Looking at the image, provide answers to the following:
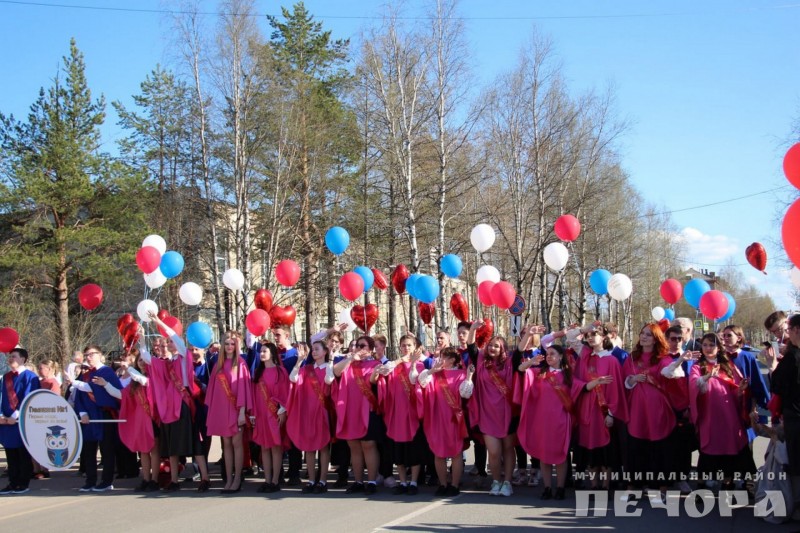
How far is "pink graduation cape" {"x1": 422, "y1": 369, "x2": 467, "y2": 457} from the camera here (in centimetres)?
891

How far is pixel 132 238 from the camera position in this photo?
2744cm

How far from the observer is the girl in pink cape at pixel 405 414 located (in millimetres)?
9141

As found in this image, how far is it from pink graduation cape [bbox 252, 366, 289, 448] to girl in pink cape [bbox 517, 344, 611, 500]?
287cm

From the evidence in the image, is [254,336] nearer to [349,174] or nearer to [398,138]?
[398,138]

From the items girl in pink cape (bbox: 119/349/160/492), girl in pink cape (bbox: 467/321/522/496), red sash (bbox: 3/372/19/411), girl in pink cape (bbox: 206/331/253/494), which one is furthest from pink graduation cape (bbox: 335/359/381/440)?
red sash (bbox: 3/372/19/411)

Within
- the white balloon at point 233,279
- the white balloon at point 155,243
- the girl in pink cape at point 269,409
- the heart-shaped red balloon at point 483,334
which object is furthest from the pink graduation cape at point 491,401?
the white balloon at point 155,243

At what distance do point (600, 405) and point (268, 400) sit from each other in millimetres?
3869

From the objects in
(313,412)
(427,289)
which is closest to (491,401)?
(313,412)

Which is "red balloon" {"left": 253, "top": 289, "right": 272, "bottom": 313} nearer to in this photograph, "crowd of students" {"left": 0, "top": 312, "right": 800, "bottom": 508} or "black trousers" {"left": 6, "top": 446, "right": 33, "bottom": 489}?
"crowd of students" {"left": 0, "top": 312, "right": 800, "bottom": 508}

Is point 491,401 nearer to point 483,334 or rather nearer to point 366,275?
point 483,334

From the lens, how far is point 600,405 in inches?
338

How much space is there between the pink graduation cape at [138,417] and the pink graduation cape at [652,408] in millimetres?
5692

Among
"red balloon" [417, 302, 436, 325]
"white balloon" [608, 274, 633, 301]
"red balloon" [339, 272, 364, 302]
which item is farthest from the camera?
"white balloon" [608, 274, 633, 301]

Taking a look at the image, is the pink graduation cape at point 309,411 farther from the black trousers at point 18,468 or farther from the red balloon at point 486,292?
the black trousers at point 18,468
